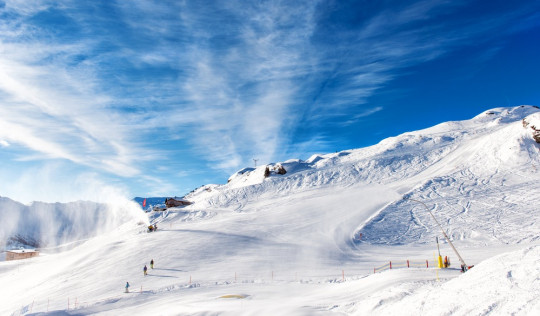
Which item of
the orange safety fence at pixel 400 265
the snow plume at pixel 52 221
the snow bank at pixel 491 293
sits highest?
the snow plume at pixel 52 221

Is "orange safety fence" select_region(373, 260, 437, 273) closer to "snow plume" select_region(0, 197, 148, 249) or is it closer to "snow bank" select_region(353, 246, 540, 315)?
"snow bank" select_region(353, 246, 540, 315)

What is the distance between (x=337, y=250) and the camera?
3516 centimetres

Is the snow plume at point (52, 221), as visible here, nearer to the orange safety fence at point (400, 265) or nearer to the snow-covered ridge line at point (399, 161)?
the snow-covered ridge line at point (399, 161)

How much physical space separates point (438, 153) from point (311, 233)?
141 ft

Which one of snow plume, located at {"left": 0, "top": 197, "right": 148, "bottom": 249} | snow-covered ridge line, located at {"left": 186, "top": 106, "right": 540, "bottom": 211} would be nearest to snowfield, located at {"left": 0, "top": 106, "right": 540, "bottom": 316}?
→ snow-covered ridge line, located at {"left": 186, "top": 106, "right": 540, "bottom": 211}

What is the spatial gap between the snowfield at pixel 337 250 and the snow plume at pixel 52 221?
8606 centimetres

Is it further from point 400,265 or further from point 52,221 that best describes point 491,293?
point 52,221

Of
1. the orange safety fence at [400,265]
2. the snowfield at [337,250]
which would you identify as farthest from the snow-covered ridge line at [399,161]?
the orange safety fence at [400,265]

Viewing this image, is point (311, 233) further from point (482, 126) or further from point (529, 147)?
point (482, 126)

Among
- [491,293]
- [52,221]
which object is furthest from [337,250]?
[52,221]

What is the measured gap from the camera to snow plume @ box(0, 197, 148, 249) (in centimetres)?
12628

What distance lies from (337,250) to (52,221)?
166 metres

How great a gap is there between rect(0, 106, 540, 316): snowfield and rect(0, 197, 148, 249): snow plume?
282 ft

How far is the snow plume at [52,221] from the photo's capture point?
126275 millimetres
